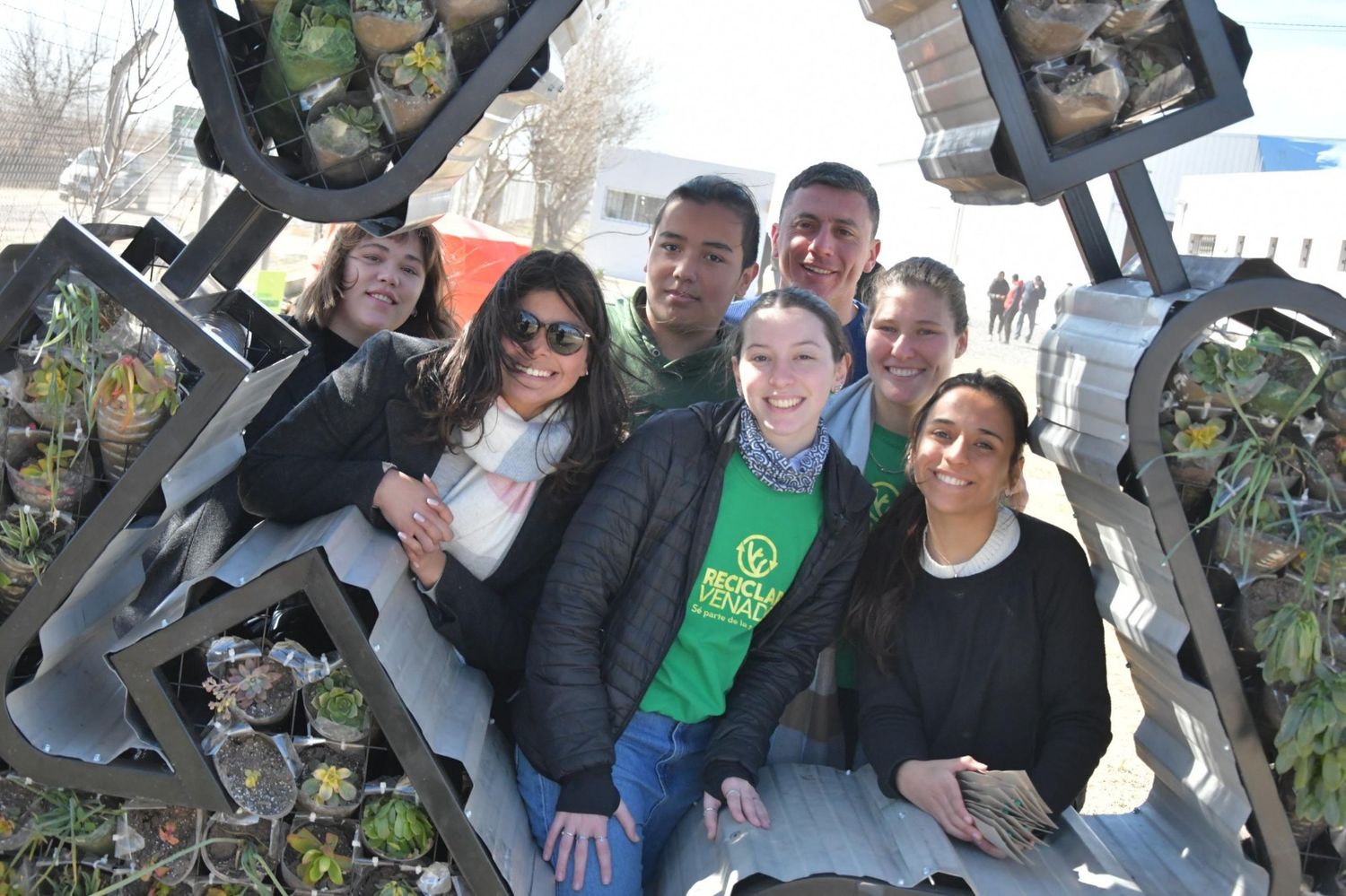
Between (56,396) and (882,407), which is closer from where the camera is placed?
(56,396)

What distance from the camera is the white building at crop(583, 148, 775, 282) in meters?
35.0

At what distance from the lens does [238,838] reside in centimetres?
248

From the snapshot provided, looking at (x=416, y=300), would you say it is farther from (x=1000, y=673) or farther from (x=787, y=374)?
(x=1000, y=673)

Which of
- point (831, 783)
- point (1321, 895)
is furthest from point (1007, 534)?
point (1321, 895)

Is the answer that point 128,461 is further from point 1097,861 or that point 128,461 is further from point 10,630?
point 1097,861

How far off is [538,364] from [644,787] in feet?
3.17

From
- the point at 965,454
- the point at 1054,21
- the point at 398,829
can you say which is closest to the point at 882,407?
the point at 965,454

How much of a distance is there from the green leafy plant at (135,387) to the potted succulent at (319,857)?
0.90 m

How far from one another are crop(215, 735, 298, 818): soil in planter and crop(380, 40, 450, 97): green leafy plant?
4.31ft

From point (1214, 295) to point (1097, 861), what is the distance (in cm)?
124

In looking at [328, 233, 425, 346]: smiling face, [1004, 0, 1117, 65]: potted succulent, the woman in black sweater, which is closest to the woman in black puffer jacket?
the woman in black sweater

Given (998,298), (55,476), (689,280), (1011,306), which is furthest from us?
(998,298)

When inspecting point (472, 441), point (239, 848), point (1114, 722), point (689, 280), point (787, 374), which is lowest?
point (1114, 722)

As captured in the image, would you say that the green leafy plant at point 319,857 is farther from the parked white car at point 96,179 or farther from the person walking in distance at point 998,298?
the person walking in distance at point 998,298
